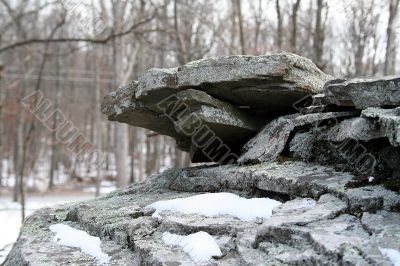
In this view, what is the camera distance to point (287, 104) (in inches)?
189

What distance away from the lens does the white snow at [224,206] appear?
3.28m

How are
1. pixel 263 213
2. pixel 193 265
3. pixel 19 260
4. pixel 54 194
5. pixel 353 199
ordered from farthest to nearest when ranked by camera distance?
pixel 54 194 → pixel 19 260 → pixel 263 213 → pixel 353 199 → pixel 193 265

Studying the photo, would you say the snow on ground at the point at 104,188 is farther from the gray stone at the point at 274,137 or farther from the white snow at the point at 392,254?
the white snow at the point at 392,254

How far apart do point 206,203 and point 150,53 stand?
53.2 ft

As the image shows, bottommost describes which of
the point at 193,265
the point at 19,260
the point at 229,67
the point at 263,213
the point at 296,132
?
the point at 19,260

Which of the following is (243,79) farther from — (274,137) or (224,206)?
(224,206)

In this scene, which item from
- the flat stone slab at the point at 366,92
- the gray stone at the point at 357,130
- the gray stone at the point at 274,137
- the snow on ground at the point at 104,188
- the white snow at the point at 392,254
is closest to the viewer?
the white snow at the point at 392,254

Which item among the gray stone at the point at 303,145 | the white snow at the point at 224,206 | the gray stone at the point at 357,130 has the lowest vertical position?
the white snow at the point at 224,206

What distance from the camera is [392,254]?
86.7 inches

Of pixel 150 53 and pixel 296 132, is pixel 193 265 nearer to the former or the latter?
pixel 296 132

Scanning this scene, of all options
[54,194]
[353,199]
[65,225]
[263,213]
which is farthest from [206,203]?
[54,194]

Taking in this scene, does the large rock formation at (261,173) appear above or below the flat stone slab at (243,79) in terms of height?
below

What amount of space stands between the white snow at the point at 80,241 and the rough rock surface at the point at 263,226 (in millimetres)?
62

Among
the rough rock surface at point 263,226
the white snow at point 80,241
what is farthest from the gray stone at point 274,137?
the white snow at point 80,241
